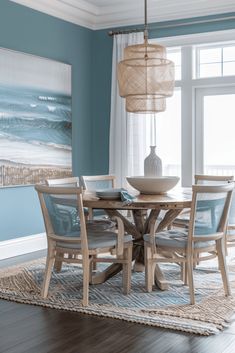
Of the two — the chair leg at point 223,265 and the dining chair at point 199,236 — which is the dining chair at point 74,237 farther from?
the chair leg at point 223,265

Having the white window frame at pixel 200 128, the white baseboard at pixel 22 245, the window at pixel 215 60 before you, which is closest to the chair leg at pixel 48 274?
the white baseboard at pixel 22 245

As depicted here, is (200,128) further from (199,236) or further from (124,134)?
(199,236)

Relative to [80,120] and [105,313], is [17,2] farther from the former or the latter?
[105,313]

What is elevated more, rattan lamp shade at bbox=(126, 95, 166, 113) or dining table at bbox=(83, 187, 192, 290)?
rattan lamp shade at bbox=(126, 95, 166, 113)

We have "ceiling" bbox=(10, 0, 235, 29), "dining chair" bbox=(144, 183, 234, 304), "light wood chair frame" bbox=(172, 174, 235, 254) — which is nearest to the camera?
"dining chair" bbox=(144, 183, 234, 304)

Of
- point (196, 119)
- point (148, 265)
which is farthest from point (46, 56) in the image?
point (148, 265)

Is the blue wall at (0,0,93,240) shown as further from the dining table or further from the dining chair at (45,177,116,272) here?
the dining table

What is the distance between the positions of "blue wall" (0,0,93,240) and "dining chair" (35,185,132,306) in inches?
68.3

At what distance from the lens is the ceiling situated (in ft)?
20.1

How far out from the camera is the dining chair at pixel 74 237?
379 centimetres

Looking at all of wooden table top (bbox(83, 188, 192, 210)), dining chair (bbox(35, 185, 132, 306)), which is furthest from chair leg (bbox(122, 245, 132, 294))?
wooden table top (bbox(83, 188, 192, 210))

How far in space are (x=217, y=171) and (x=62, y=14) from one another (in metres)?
2.73

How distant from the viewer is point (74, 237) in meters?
3.88

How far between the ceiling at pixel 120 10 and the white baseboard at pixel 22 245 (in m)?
2.62
